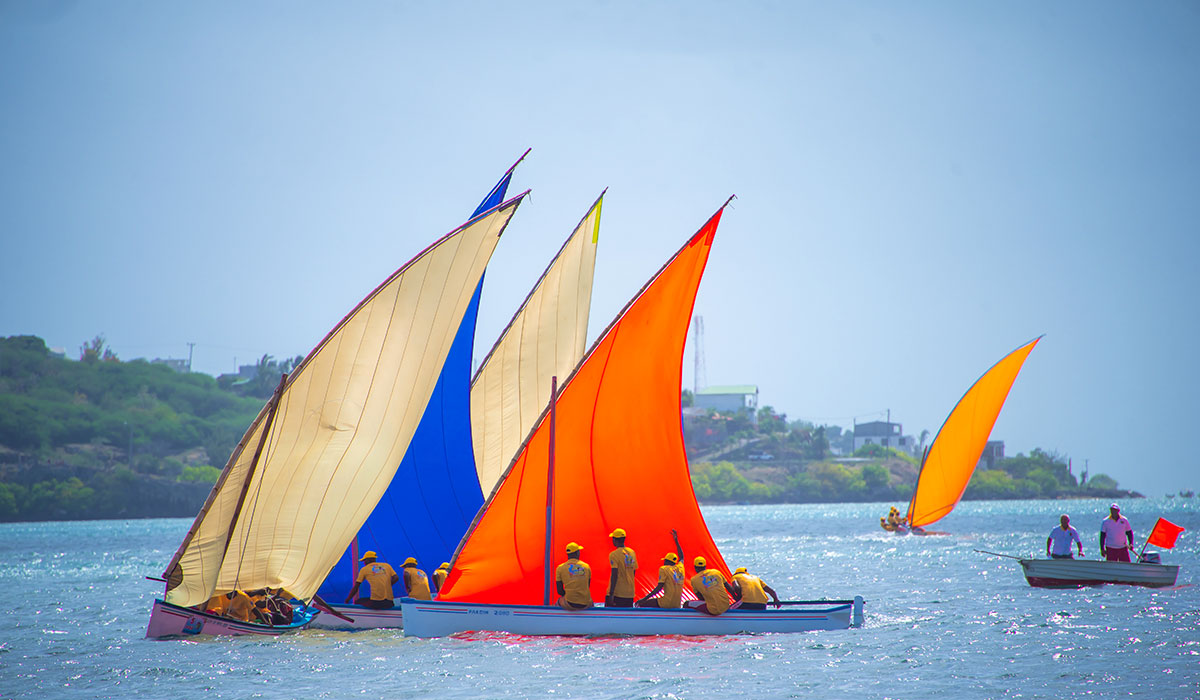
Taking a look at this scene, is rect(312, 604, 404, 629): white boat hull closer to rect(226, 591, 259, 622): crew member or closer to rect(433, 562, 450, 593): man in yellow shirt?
rect(433, 562, 450, 593): man in yellow shirt

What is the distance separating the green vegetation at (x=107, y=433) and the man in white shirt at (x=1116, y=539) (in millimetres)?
127380

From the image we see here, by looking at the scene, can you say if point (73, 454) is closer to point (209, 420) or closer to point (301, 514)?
point (209, 420)

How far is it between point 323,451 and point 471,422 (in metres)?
4.45

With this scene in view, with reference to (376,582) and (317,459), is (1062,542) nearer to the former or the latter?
(376,582)

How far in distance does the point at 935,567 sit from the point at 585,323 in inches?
965

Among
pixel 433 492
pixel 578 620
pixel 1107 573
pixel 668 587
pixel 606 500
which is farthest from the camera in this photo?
pixel 1107 573

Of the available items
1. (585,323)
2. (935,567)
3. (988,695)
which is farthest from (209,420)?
(988,695)

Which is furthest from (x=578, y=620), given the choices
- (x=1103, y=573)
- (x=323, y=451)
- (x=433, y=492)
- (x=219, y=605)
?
(x=1103, y=573)

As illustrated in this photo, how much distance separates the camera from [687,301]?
23.5 metres

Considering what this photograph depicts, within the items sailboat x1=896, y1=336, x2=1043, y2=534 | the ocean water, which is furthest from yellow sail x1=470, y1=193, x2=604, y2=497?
sailboat x1=896, y1=336, x2=1043, y2=534

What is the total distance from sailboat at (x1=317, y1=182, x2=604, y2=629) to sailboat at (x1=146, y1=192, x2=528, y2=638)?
1568 millimetres

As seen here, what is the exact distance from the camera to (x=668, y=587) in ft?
70.3

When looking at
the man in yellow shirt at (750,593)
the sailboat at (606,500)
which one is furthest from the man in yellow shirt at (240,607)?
the man in yellow shirt at (750,593)

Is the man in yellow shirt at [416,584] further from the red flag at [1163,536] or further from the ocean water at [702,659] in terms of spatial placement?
the red flag at [1163,536]
